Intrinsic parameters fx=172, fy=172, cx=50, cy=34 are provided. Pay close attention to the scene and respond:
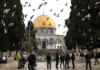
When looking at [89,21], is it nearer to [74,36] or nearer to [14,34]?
[74,36]

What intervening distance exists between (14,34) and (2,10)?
3.62 m

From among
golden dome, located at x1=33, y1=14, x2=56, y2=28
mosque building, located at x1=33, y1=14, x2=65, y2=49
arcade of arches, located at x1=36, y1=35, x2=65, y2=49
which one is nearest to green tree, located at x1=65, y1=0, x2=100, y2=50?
mosque building, located at x1=33, y1=14, x2=65, y2=49

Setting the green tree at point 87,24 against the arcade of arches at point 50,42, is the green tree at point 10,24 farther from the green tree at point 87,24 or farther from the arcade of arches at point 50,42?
the arcade of arches at point 50,42

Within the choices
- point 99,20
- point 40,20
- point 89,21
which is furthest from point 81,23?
point 40,20

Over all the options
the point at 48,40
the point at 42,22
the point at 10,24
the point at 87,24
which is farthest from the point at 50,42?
the point at 87,24

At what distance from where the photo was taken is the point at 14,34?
23734 millimetres

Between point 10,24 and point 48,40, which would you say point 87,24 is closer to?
point 10,24

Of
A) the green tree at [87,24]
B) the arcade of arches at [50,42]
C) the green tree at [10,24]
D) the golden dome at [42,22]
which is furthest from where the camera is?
the golden dome at [42,22]

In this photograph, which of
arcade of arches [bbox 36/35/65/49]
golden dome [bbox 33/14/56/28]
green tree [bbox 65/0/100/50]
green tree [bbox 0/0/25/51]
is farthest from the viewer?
golden dome [bbox 33/14/56/28]

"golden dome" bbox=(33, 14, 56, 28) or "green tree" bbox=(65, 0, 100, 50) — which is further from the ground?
"golden dome" bbox=(33, 14, 56, 28)

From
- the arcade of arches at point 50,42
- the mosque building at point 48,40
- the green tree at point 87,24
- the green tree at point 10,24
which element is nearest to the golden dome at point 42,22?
the mosque building at point 48,40

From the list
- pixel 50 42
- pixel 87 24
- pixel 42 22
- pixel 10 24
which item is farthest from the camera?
pixel 42 22

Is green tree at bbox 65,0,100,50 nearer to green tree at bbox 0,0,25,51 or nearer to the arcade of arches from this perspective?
green tree at bbox 0,0,25,51

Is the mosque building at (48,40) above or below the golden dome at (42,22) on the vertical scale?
below
